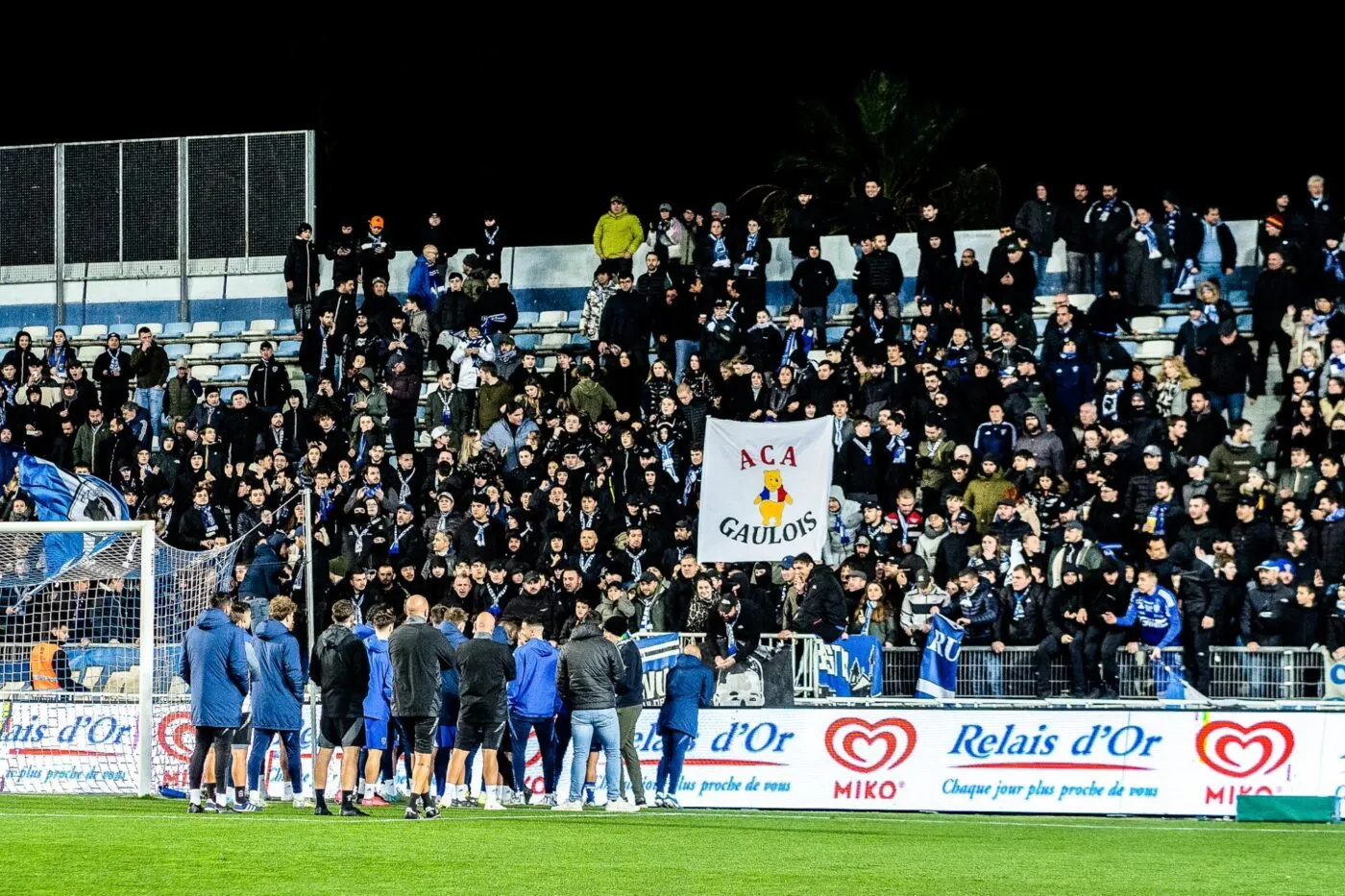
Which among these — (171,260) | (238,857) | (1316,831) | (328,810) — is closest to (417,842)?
(238,857)

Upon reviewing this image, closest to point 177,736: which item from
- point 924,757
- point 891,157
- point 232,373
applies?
point 924,757

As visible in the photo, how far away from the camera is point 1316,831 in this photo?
18328mm

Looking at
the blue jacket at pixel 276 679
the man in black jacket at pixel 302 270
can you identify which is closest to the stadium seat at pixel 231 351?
the man in black jacket at pixel 302 270

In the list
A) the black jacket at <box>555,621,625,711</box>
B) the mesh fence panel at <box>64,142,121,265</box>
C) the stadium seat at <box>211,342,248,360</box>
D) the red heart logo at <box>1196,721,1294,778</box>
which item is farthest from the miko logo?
the mesh fence panel at <box>64,142,121,265</box>

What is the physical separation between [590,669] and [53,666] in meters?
6.38

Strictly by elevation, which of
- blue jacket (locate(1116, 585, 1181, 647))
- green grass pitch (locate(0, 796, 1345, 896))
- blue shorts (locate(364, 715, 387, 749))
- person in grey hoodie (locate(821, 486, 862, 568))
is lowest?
green grass pitch (locate(0, 796, 1345, 896))

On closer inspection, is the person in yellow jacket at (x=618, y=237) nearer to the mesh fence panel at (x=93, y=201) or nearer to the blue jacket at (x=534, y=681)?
the mesh fence panel at (x=93, y=201)

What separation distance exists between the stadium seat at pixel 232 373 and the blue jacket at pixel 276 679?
14.3 m

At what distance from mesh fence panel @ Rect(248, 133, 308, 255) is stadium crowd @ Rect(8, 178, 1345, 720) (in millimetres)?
1749

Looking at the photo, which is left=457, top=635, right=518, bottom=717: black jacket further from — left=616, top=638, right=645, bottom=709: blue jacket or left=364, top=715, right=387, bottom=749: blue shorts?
left=616, top=638, right=645, bottom=709: blue jacket

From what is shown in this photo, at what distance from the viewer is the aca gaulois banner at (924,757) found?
67.4 ft

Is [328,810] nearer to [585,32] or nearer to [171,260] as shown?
[171,260]

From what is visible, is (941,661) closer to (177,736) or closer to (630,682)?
(630,682)

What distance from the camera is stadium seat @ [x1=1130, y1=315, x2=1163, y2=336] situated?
92.6 feet
